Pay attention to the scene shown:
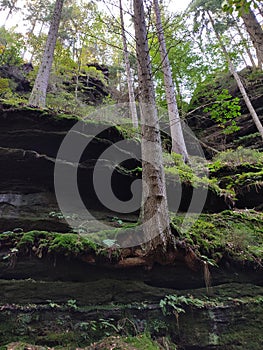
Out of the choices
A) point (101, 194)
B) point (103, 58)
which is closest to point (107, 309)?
point (101, 194)

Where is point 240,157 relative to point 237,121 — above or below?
below

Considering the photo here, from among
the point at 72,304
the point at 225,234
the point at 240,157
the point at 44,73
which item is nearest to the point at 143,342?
the point at 72,304

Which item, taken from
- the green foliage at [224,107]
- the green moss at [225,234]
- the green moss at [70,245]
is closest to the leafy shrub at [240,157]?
→ the green foliage at [224,107]

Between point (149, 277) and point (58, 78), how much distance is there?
13496mm

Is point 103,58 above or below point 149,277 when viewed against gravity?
above

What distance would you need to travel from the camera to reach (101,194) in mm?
5688

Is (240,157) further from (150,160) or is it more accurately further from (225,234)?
(150,160)

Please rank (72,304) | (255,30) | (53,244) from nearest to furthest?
1. (72,304)
2. (53,244)
3. (255,30)

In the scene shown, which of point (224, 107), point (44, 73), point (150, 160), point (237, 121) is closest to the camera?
point (150, 160)

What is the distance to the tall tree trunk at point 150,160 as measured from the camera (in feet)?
13.3

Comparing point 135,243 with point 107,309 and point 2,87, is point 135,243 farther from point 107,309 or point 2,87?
point 2,87

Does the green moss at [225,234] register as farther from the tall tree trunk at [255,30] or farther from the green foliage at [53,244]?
the tall tree trunk at [255,30]

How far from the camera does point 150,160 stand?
4.37 m

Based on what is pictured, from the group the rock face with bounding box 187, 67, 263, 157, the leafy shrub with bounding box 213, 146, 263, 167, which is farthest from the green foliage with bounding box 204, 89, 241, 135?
the rock face with bounding box 187, 67, 263, 157
